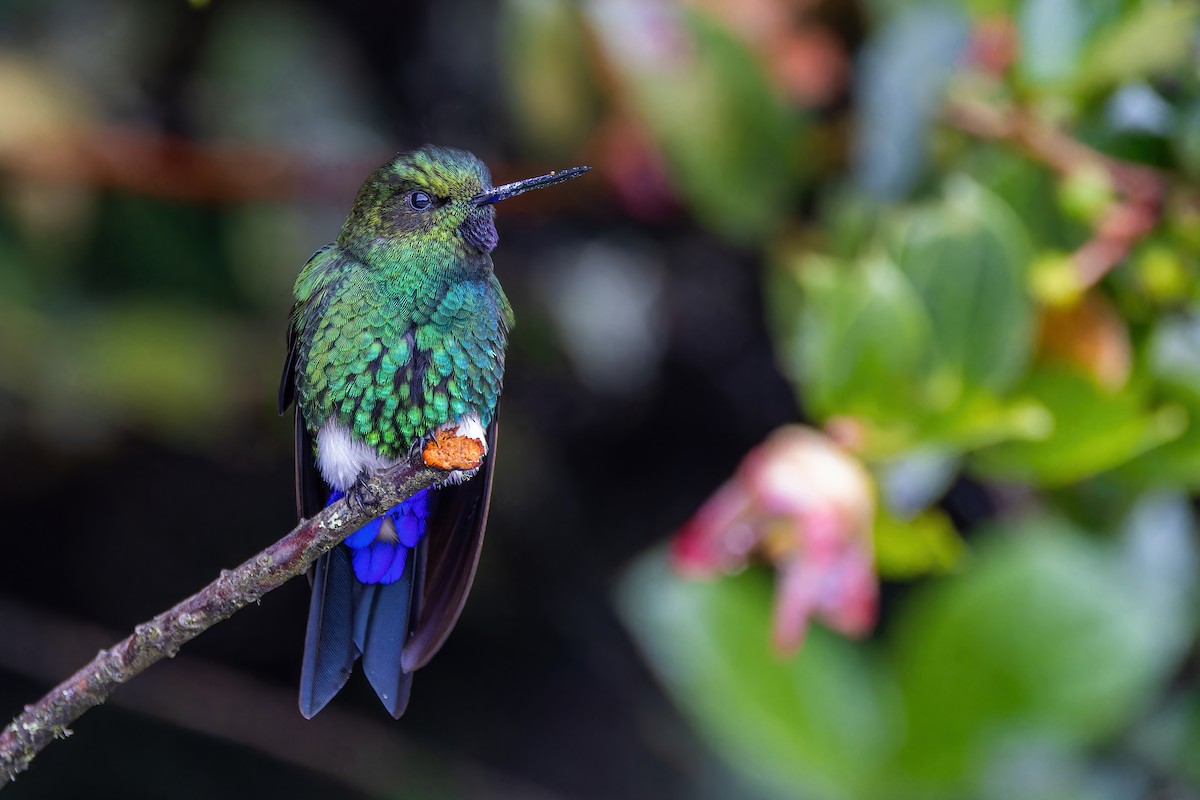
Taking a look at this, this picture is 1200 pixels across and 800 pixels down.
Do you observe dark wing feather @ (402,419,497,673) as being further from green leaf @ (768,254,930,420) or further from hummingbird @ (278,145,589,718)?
green leaf @ (768,254,930,420)

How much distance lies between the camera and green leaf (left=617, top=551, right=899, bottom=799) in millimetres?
2229

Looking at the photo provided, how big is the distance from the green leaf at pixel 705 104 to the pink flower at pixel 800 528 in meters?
0.57

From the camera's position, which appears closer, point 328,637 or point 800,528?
point 328,637

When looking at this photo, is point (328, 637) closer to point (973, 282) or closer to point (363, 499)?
point (363, 499)

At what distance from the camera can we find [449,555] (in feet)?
3.93

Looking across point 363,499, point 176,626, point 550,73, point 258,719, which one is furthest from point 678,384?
point 176,626

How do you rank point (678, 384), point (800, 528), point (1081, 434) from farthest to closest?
point (678, 384) → point (1081, 434) → point (800, 528)

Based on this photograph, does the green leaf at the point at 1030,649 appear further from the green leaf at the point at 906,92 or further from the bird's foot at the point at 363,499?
the bird's foot at the point at 363,499

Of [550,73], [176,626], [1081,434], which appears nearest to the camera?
[176,626]


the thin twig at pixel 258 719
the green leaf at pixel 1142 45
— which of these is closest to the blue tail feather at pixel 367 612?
the green leaf at pixel 1142 45

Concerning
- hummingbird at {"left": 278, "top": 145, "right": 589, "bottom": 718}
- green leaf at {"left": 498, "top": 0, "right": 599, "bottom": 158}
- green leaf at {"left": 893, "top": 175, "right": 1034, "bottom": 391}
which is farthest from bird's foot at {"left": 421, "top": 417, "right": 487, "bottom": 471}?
green leaf at {"left": 498, "top": 0, "right": 599, "bottom": 158}

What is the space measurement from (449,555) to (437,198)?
0.31 m

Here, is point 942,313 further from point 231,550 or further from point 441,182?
point 231,550

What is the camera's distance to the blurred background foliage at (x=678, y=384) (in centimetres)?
184
